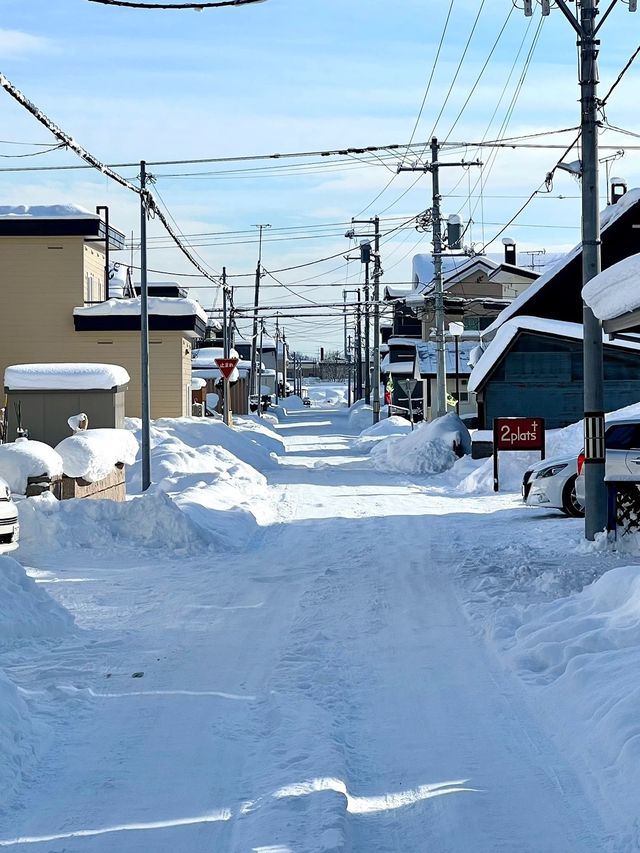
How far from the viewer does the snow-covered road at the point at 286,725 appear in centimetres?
495

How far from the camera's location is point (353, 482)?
26562 mm

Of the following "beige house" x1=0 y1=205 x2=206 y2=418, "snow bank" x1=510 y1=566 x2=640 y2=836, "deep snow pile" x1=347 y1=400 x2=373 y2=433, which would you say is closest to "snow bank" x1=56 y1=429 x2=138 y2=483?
"snow bank" x1=510 y1=566 x2=640 y2=836

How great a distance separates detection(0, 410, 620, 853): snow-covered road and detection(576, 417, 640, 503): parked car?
151 inches

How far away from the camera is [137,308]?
35250 millimetres

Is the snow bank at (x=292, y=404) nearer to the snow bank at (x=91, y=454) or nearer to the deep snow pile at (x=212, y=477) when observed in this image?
the deep snow pile at (x=212, y=477)

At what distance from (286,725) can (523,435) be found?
18116mm

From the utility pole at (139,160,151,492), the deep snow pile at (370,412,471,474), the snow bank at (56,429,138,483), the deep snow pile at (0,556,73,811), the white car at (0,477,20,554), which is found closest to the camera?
the deep snow pile at (0,556,73,811)

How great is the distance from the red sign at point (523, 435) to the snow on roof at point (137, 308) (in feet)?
49.7

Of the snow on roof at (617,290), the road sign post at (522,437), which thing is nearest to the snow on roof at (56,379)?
the road sign post at (522,437)

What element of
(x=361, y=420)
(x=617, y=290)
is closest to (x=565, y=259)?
(x=617, y=290)

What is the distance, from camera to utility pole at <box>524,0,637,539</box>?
14.4 metres

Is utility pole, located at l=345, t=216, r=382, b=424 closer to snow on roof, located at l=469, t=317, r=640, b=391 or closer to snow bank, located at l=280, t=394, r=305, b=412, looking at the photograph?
snow on roof, located at l=469, t=317, r=640, b=391

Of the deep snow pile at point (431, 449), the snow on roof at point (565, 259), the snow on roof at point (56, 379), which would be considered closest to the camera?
the snow on roof at point (56, 379)

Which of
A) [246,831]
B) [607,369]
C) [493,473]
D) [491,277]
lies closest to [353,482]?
[493,473]
